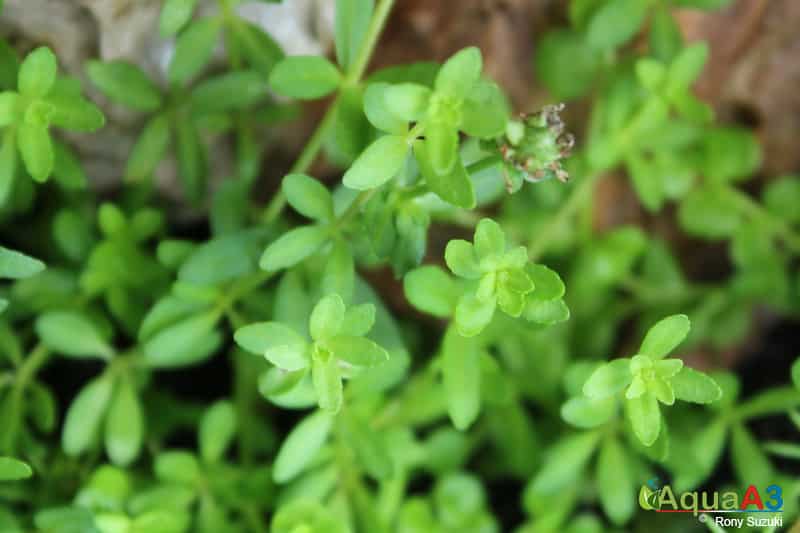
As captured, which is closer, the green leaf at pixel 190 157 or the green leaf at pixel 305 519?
the green leaf at pixel 305 519

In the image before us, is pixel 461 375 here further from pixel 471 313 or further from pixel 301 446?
pixel 301 446

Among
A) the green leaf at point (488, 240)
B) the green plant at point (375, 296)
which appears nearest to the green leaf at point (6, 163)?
the green plant at point (375, 296)

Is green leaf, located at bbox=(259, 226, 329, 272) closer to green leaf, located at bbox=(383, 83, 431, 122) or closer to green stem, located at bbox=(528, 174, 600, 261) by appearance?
green leaf, located at bbox=(383, 83, 431, 122)

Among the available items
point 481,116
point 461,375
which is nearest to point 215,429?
point 461,375

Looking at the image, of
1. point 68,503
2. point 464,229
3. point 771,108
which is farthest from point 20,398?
point 771,108

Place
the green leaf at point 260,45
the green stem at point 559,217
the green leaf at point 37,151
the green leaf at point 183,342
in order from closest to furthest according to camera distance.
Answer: the green leaf at point 37,151 < the green leaf at point 183,342 < the green leaf at point 260,45 < the green stem at point 559,217

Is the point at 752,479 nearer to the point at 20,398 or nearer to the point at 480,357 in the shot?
the point at 480,357

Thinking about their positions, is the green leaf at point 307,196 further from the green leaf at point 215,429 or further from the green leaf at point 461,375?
the green leaf at point 215,429
